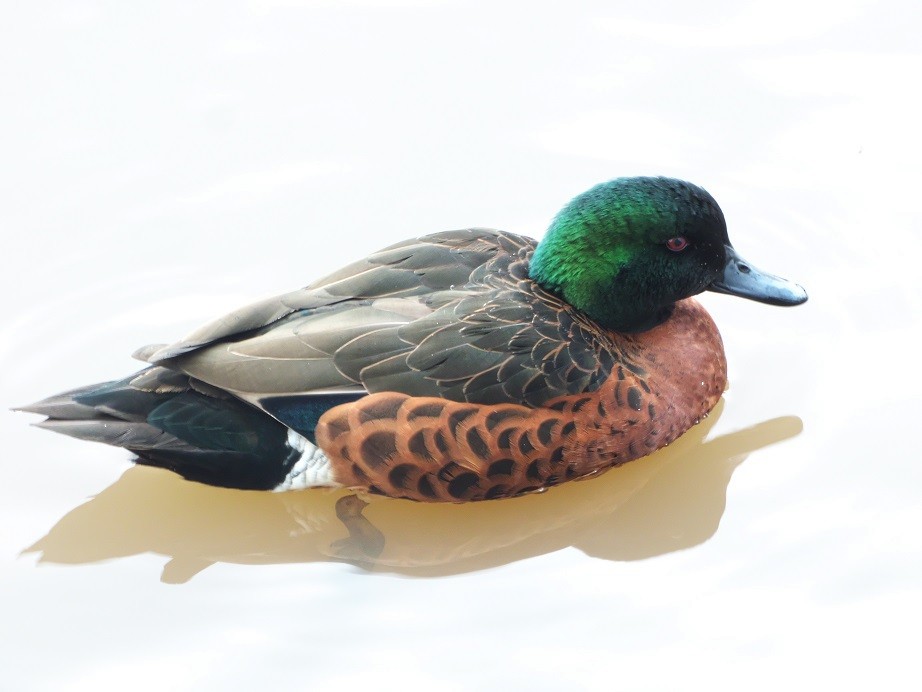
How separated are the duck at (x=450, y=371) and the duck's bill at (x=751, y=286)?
2cm

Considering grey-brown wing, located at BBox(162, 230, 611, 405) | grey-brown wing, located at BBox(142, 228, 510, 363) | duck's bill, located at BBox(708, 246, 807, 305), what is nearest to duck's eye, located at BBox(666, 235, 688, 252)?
duck's bill, located at BBox(708, 246, 807, 305)

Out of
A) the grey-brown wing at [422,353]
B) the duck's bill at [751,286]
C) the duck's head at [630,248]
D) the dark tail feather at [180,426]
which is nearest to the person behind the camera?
the grey-brown wing at [422,353]

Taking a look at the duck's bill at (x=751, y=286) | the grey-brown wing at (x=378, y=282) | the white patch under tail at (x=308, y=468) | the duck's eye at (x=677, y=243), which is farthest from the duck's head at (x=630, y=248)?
the white patch under tail at (x=308, y=468)

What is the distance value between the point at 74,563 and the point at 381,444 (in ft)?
5.44

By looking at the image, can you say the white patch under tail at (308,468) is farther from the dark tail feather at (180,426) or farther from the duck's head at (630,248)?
the duck's head at (630,248)

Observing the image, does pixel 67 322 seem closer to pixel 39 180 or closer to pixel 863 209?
pixel 39 180

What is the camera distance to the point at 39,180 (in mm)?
9391

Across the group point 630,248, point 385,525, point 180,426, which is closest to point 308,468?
point 385,525

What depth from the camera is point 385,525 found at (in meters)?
7.45

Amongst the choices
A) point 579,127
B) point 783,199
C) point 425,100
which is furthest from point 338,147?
point 783,199

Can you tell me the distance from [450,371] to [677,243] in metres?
1.37

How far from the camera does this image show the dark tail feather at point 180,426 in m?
7.15

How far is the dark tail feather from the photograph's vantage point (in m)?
7.15

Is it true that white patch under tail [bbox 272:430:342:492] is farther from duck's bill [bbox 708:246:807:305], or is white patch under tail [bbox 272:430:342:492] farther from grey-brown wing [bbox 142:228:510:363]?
duck's bill [bbox 708:246:807:305]
